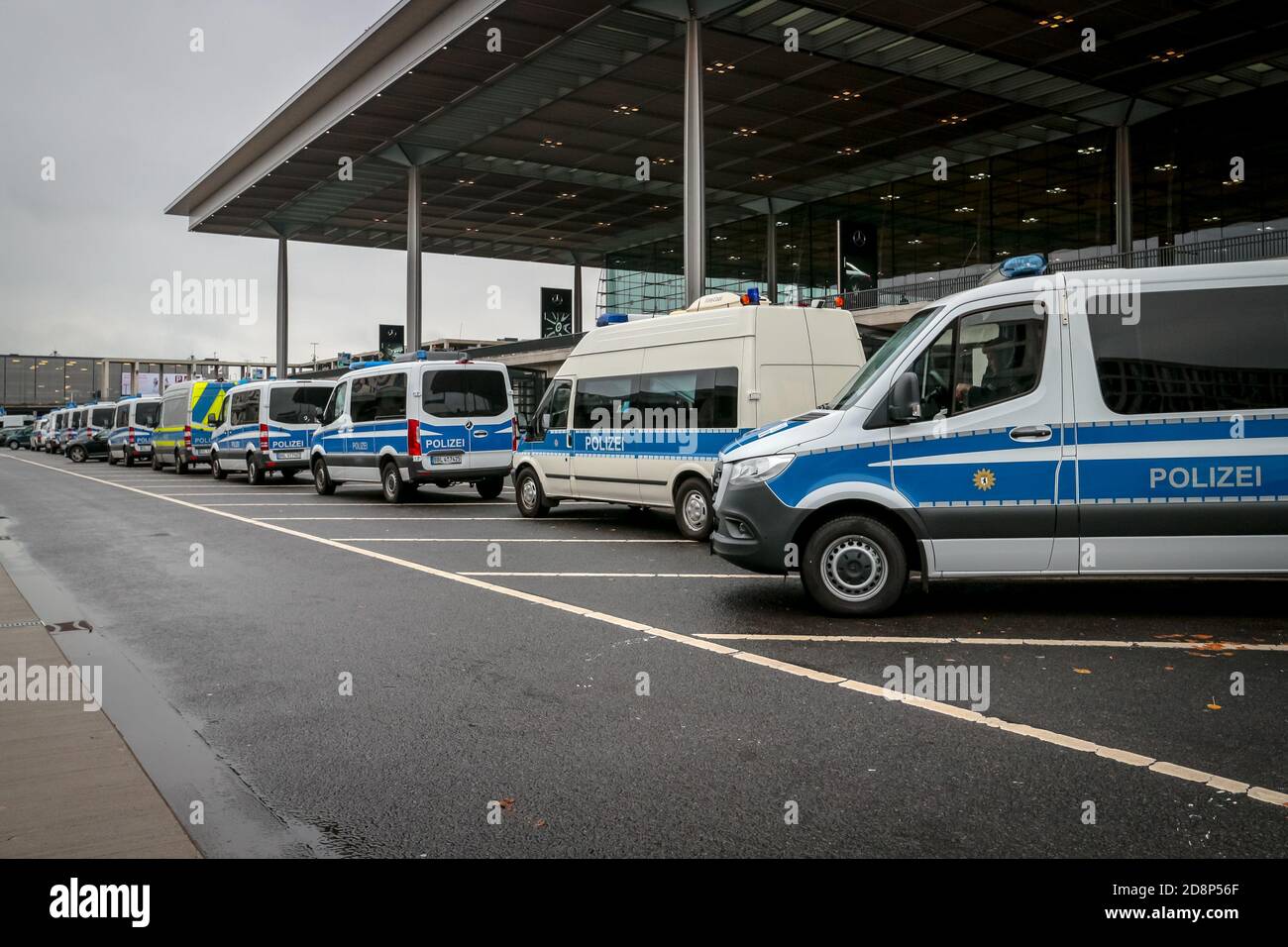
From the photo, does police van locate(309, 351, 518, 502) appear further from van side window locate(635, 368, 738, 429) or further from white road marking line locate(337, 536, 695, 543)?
van side window locate(635, 368, 738, 429)

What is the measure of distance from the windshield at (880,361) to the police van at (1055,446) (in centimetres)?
3

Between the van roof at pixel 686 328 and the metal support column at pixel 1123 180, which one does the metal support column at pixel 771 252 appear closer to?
the metal support column at pixel 1123 180

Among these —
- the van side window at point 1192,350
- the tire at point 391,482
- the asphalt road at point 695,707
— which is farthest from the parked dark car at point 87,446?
the van side window at point 1192,350

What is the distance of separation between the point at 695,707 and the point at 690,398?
6881 millimetres

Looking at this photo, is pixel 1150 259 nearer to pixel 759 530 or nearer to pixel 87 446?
pixel 759 530

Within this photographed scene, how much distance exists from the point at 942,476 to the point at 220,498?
650 inches

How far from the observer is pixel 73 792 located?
154 inches

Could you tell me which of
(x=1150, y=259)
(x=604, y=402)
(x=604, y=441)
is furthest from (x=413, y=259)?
(x=604, y=441)

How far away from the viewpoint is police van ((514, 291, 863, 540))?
11.0 m

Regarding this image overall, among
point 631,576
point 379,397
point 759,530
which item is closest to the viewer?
point 759,530

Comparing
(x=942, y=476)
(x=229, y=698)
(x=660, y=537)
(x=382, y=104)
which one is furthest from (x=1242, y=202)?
(x=229, y=698)

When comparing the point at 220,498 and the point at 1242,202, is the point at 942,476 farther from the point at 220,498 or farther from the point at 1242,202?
the point at 1242,202

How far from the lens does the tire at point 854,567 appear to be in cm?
707

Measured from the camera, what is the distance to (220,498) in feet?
65.2
